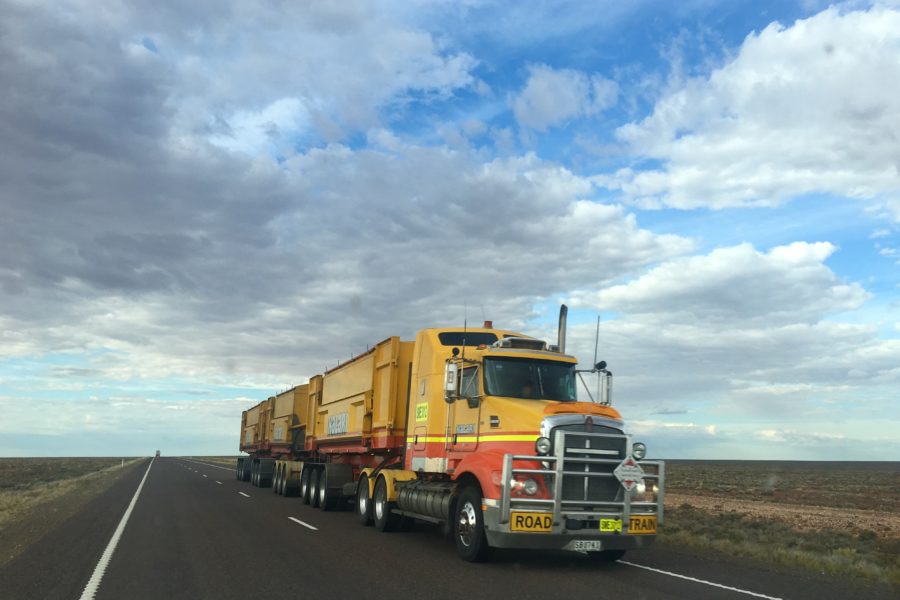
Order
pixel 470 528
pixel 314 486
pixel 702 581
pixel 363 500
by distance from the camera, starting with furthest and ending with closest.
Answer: pixel 314 486, pixel 363 500, pixel 470 528, pixel 702 581

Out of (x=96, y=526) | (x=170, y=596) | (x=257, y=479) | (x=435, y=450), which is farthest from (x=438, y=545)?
(x=257, y=479)

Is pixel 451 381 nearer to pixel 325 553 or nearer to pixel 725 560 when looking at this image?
pixel 325 553

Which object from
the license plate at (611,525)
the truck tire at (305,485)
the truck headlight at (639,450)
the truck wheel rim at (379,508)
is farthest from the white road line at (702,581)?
the truck tire at (305,485)

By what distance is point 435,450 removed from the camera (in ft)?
44.8

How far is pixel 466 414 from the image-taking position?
12.7 meters

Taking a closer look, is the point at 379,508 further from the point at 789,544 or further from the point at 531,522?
the point at 789,544

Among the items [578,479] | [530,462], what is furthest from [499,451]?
[578,479]

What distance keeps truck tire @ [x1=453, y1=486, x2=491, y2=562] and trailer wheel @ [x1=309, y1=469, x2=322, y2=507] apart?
11.1 m

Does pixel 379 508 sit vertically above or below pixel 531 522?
below

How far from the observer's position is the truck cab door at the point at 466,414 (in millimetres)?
12297

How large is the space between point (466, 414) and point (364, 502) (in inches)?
218

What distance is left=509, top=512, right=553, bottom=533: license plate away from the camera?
1026 centimetres

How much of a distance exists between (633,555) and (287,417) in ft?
65.7

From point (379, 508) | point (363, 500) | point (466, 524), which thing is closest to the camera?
point (466, 524)
